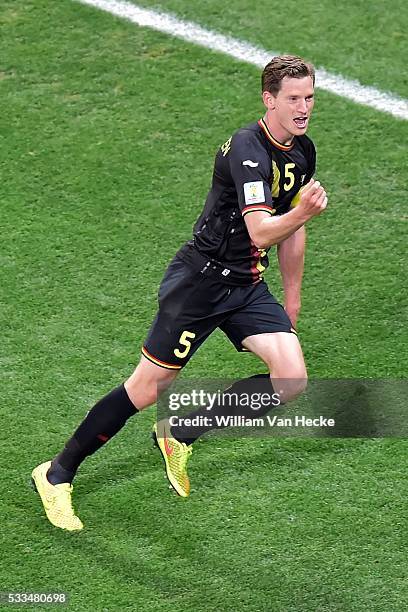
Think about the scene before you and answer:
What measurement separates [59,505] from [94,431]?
395mm

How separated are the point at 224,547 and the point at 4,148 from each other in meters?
3.76

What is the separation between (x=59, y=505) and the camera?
6.53 metres

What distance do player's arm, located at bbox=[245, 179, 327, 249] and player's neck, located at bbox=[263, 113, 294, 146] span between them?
1.34ft

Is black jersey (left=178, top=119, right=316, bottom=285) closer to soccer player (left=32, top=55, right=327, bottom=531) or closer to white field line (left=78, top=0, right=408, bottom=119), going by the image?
soccer player (left=32, top=55, right=327, bottom=531)

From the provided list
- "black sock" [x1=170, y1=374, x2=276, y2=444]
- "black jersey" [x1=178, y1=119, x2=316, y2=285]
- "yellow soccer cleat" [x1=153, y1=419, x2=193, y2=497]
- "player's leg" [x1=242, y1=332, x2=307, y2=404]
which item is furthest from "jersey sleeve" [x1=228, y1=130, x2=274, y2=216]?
"yellow soccer cleat" [x1=153, y1=419, x2=193, y2=497]

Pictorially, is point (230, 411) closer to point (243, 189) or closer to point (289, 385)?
point (289, 385)

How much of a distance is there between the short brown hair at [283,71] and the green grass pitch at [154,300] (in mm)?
1938

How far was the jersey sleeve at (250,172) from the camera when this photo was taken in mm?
5918

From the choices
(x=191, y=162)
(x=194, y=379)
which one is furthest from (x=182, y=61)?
(x=194, y=379)

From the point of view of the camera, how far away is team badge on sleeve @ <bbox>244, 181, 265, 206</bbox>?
591cm

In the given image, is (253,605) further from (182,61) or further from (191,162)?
(182,61)

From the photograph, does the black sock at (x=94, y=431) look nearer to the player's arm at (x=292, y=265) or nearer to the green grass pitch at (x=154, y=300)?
the green grass pitch at (x=154, y=300)

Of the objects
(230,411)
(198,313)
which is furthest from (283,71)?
(230,411)

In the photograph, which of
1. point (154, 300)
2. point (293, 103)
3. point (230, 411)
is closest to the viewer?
point (293, 103)
